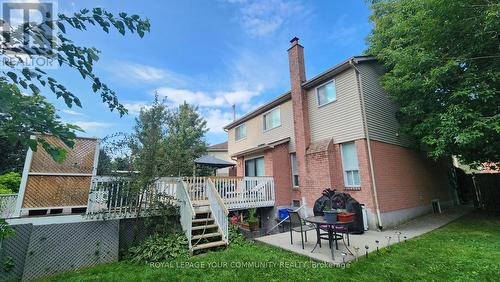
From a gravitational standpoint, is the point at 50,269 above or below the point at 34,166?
below

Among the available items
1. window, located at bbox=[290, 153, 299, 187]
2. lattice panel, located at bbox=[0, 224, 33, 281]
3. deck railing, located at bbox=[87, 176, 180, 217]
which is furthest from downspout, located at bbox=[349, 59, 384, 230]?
lattice panel, located at bbox=[0, 224, 33, 281]

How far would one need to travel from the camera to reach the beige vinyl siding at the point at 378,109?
32.4ft

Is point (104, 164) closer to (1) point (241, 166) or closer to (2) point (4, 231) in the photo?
(2) point (4, 231)

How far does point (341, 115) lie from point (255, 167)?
6.50m

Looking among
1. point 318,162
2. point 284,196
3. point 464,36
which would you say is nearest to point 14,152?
point 284,196

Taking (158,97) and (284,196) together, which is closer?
(158,97)

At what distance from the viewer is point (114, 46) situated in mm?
4168

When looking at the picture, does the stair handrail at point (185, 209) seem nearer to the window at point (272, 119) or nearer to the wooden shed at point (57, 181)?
the wooden shed at point (57, 181)

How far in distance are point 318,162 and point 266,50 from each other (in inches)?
314

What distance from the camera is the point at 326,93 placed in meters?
11.2

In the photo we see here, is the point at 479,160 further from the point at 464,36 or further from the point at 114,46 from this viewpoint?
the point at 114,46

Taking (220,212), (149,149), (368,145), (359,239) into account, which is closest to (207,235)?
(220,212)

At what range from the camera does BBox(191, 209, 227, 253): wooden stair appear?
22.8 ft

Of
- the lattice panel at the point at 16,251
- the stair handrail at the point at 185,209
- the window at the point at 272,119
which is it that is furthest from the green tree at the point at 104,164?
the window at the point at 272,119
